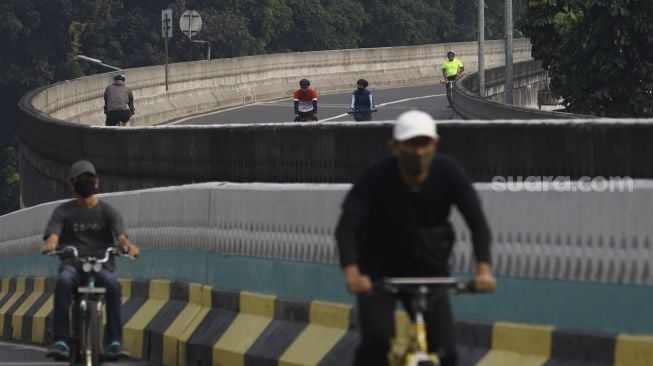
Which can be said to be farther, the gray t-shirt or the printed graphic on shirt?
the printed graphic on shirt

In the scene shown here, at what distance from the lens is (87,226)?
42.7 ft

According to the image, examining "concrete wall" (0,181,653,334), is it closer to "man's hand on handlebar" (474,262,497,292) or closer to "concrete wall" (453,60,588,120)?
"man's hand on handlebar" (474,262,497,292)

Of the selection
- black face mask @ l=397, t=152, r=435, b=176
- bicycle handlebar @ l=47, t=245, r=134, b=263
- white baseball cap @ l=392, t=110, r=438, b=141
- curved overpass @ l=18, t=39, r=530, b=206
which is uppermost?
white baseball cap @ l=392, t=110, r=438, b=141

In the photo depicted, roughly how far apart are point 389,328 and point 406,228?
410mm

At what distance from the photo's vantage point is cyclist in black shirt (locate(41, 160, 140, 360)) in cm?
1271

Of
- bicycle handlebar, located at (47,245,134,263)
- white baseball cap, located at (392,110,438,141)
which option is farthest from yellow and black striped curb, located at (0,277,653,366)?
white baseball cap, located at (392,110,438,141)

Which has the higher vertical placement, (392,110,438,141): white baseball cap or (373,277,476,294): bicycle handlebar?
(392,110,438,141): white baseball cap

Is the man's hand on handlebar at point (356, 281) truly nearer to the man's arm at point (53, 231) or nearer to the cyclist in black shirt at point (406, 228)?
the cyclist in black shirt at point (406, 228)

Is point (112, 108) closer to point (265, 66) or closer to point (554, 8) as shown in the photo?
point (554, 8)

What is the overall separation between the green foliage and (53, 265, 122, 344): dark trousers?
33516 millimetres

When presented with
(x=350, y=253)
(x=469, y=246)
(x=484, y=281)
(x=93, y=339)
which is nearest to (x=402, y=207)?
(x=350, y=253)

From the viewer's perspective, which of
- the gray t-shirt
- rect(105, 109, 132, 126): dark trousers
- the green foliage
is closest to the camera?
the gray t-shirt

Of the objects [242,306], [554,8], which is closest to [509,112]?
[554,8]

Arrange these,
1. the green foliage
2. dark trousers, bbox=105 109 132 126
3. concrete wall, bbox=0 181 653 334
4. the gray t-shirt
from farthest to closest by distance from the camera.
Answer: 1. the green foliage
2. dark trousers, bbox=105 109 132 126
3. the gray t-shirt
4. concrete wall, bbox=0 181 653 334
